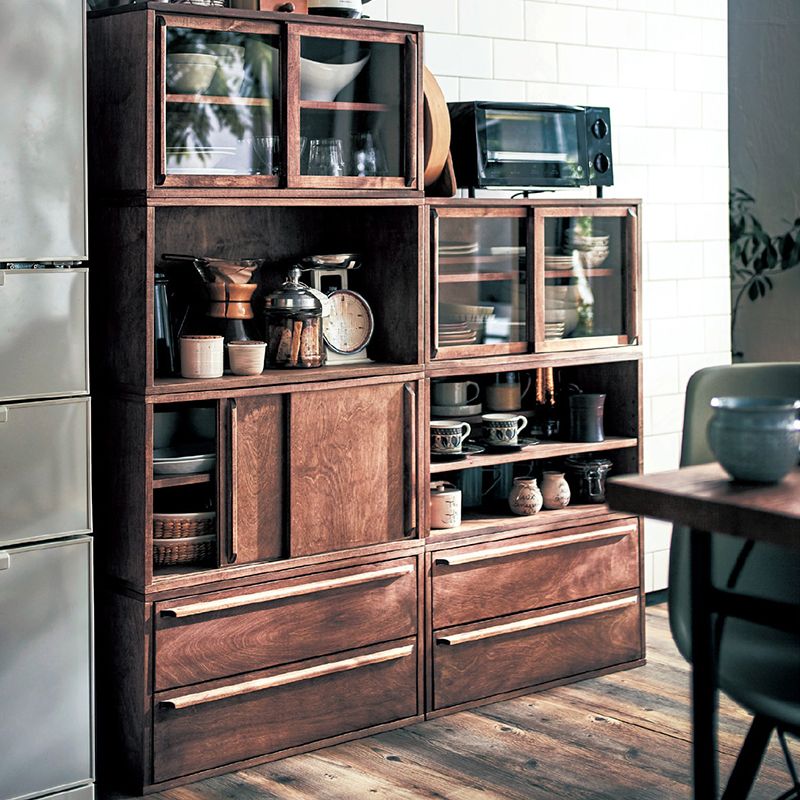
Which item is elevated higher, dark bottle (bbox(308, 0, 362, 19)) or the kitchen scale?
dark bottle (bbox(308, 0, 362, 19))

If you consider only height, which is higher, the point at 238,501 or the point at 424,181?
the point at 424,181

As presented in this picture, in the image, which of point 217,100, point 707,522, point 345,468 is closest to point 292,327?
point 345,468

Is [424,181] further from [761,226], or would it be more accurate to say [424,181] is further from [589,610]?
[761,226]

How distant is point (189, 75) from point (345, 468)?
1.10 meters

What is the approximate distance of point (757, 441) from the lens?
203 centimetres

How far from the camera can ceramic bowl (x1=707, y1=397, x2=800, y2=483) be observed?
6.63ft

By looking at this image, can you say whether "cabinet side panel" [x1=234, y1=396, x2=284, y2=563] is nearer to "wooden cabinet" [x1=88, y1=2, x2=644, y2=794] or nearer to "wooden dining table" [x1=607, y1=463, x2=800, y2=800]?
"wooden cabinet" [x1=88, y1=2, x2=644, y2=794]

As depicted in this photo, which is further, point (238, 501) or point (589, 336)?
point (589, 336)

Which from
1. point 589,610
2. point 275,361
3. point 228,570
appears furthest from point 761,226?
point 228,570

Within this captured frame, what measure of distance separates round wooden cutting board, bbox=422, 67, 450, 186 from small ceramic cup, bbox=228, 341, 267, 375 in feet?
2.45

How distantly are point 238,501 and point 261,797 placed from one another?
732 mm

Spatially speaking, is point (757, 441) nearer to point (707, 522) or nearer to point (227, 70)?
point (707, 522)

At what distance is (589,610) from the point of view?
3977 mm

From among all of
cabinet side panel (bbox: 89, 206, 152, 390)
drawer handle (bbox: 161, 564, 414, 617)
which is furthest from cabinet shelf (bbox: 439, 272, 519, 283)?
cabinet side panel (bbox: 89, 206, 152, 390)
